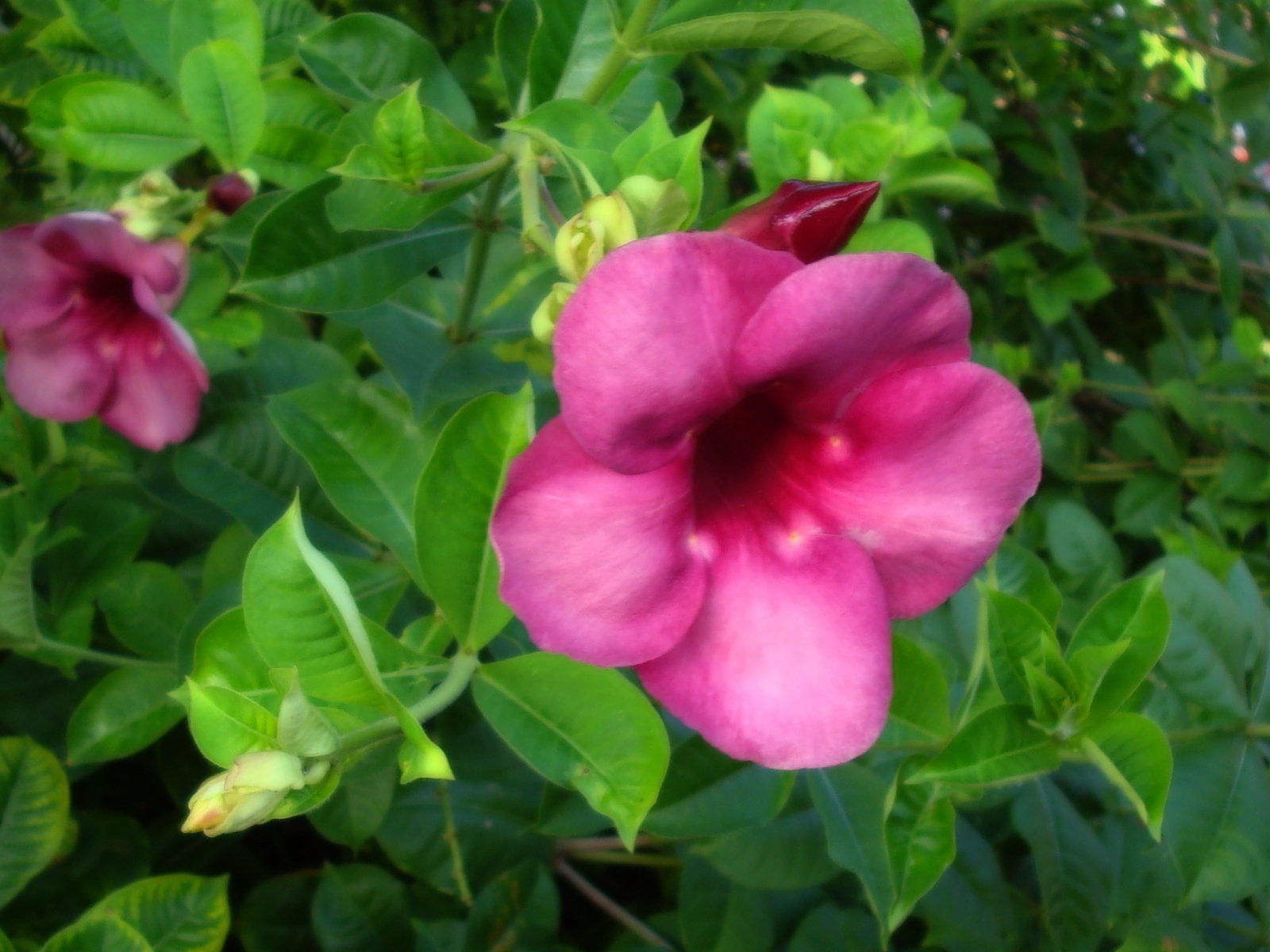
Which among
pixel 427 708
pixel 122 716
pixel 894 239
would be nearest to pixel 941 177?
pixel 894 239

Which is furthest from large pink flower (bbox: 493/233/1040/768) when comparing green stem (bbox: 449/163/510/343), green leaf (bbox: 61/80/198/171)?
green leaf (bbox: 61/80/198/171)

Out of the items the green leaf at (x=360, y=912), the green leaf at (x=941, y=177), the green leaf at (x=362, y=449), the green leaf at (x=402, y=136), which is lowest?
the green leaf at (x=360, y=912)

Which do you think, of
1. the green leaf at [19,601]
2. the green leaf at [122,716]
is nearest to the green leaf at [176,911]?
the green leaf at [122,716]

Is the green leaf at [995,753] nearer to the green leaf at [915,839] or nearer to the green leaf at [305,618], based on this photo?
the green leaf at [915,839]

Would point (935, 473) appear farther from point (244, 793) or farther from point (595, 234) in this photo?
point (244, 793)

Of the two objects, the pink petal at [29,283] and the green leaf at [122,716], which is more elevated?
the pink petal at [29,283]

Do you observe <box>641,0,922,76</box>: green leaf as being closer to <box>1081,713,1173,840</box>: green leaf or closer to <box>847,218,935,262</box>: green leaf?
<box>847,218,935,262</box>: green leaf

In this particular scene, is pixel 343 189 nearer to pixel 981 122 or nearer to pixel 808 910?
pixel 808 910
